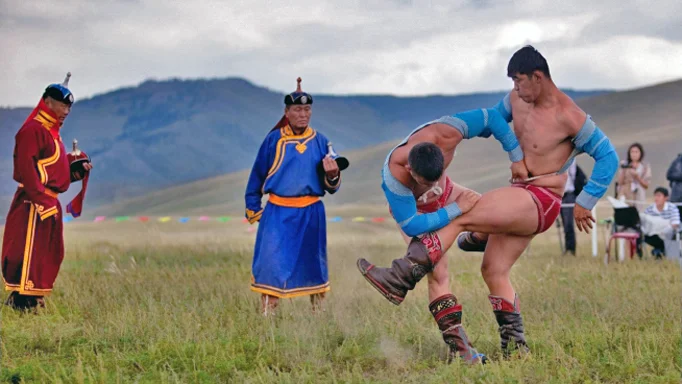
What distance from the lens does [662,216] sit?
13211mm

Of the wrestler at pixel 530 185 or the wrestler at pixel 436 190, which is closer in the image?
the wrestler at pixel 436 190

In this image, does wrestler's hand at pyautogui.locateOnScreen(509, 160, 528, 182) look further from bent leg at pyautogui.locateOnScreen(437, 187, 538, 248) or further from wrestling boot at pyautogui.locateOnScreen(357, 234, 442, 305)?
wrestling boot at pyautogui.locateOnScreen(357, 234, 442, 305)

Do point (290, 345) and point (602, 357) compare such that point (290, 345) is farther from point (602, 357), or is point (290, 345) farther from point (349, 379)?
point (602, 357)

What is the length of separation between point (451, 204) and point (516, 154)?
Result: 1.88 feet

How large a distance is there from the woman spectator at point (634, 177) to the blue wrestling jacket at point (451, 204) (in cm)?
895

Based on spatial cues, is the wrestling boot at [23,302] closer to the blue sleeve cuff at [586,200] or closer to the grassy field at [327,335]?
the grassy field at [327,335]

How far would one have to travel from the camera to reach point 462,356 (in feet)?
20.2

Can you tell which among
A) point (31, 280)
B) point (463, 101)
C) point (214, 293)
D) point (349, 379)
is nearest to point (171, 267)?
point (214, 293)

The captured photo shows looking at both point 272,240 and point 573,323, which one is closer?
point 573,323

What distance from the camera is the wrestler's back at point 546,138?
19.9 ft

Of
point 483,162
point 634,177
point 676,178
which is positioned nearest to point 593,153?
point 676,178

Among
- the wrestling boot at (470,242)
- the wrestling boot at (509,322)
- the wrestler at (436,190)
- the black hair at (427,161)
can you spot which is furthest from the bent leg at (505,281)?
the black hair at (427,161)

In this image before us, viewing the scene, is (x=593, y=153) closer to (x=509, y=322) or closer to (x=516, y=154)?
(x=516, y=154)

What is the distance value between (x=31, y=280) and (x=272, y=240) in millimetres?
2218
